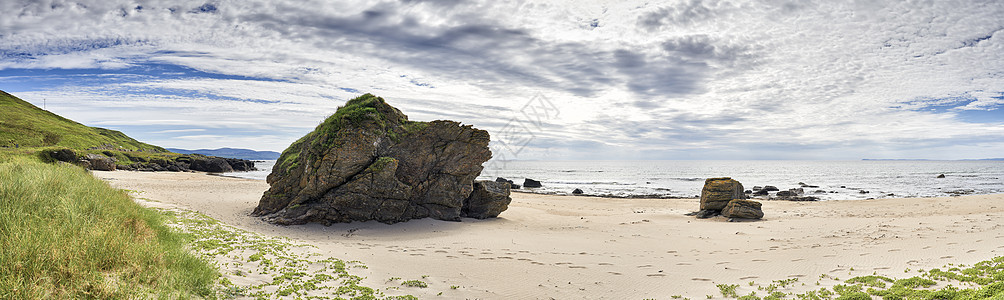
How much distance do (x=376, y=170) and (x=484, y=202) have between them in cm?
591

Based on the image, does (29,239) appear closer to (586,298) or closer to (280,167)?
(586,298)

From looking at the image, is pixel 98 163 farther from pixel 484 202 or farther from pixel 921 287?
pixel 921 287

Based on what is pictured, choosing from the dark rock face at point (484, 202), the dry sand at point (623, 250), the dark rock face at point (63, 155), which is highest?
the dark rock face at point (63, 155)

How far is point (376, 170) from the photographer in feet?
55.9

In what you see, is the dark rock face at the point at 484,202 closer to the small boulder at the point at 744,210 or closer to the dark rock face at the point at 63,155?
the small boulder at the point at 744,210

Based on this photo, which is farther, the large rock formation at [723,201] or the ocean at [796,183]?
the ocean at [796,183]

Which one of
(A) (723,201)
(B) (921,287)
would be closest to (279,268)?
(B) (921,287)

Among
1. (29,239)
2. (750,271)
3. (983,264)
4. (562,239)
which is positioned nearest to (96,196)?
(29,239)

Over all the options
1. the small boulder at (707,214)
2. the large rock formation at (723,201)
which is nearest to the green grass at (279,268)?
the large rock formation at (723,201)

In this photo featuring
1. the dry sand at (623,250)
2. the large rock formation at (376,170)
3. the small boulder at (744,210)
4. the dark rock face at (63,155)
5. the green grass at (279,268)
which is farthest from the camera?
the dark rock face at (63,155)

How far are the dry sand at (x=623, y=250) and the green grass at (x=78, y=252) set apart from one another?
3.52 metres

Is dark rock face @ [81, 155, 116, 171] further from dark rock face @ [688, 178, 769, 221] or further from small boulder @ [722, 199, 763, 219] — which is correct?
small boulder @ [722, 199, 763, 219]

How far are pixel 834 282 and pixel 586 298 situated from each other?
17.4 ft

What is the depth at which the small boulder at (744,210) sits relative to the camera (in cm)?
2266
